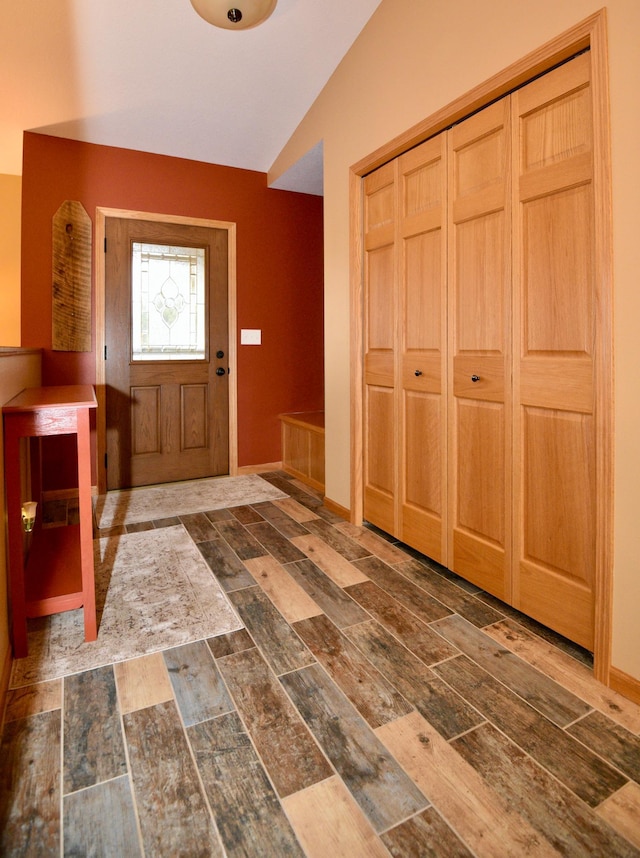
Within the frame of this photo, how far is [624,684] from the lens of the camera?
1.55 meters

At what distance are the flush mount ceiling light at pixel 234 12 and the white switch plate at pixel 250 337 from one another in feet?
7.04

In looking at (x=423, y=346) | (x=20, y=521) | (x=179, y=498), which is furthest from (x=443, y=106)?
(x=179, y=498)

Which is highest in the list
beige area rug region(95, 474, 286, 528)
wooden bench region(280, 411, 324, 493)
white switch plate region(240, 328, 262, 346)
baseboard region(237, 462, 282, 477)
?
white switch plate region(240, 328, 262, 346)

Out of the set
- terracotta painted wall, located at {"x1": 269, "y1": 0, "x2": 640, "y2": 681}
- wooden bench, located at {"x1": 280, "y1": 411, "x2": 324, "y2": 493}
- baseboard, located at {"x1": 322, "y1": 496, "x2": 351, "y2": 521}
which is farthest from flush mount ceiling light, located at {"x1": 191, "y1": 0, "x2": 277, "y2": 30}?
baseboard, located at {"x1": 322, "y1": 496, "x2": 351, "y2": 521}

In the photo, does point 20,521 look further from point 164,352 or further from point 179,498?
point 164,352

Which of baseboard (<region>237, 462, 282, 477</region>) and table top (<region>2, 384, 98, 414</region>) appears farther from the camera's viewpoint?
baseboard (<region>237, 462, 282, 477</region>)

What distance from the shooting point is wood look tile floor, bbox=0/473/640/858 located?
1.11 m

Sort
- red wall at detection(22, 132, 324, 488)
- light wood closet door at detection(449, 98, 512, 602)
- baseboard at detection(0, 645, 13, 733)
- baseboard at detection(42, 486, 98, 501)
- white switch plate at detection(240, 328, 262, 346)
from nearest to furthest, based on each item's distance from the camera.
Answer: baseboard at detection(0, 645, 13, 733), light wood closet door at detection(449, 98, 512, 602), red wall at detection(22, 132, 324, 488), baseboard at detection(42, 486, 98, 501), white switch plate at detection(240, 328, 262, 346)

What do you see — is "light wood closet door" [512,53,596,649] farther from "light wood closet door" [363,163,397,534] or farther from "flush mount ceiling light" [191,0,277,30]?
"flush mount ceiling light" [191,0,277,30]

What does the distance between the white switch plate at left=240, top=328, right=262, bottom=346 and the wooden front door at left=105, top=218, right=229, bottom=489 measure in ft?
0.53

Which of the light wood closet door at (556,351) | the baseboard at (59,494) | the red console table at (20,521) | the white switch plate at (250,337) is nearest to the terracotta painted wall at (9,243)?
the baseboard at (59,494)

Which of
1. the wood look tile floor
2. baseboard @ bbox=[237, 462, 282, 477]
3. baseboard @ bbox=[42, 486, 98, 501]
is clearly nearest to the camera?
the wood look tile floor

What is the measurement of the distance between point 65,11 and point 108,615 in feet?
9.63

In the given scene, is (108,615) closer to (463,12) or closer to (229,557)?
(229,557)
